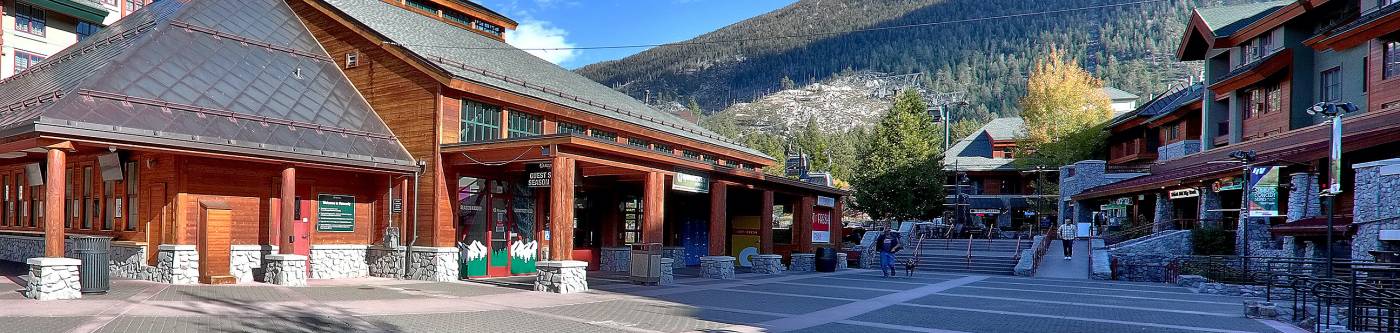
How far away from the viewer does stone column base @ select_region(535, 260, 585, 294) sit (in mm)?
18320

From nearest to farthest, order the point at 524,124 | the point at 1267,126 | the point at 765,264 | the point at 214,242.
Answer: the point at 214,242, the point at 524,124, the point at 765,264, the point at 1267,126

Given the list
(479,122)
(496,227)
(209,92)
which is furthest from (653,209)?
(209,92)

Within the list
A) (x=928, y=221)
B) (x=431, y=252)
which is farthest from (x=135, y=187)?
(x=928, y=221)

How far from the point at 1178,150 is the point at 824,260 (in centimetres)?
2811

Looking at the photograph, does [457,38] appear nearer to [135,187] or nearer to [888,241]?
[135,187]

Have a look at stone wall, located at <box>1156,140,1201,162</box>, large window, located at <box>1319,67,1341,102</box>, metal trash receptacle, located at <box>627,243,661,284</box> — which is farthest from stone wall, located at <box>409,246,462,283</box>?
stone wall, located at <box>1156,140,1201,162</box>

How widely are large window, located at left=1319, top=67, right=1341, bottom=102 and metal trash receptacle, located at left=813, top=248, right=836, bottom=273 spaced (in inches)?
786

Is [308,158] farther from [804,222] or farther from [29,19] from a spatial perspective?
[29,19]

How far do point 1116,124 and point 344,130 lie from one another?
160 feet

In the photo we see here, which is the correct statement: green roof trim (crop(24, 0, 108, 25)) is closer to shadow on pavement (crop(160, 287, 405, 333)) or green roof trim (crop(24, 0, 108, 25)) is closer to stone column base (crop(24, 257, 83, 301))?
stone column base (crop(24, 257, 83, 301))

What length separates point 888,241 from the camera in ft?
89.2

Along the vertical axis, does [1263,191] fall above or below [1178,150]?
below

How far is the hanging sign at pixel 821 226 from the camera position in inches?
1227

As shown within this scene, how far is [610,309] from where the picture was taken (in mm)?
15359
